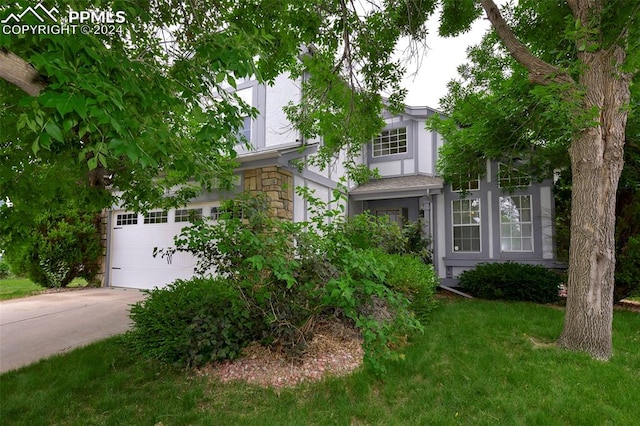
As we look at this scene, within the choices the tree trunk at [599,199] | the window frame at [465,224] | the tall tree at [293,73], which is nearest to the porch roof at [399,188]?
the window frame at [465,224]

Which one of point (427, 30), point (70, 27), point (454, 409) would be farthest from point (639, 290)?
point (70, 27)

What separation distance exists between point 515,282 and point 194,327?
6.63 meters

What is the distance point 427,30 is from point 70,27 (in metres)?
4.86

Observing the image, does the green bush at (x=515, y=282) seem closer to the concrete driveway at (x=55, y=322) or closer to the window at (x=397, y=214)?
the window at (x=397, y=214)

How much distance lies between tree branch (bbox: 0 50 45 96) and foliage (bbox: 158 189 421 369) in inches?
67.3

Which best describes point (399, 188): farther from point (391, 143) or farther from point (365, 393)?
point (365, 393)

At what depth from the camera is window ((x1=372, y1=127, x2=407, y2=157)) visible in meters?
10.6

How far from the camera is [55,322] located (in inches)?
211

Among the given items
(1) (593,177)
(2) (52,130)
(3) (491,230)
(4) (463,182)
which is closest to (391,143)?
(4) (463,182)

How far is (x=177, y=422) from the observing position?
103 inches

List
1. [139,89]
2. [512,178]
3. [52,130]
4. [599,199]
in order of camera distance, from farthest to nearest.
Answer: [512,178] → [599,199] → [139,89] → [52,130]

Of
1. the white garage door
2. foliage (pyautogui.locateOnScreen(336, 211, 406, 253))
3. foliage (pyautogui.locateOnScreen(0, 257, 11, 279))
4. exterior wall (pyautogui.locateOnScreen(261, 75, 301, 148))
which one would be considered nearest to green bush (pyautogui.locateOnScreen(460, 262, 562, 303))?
foliage (pyautogui.locateOnScreen(336, 211, 406, 253))

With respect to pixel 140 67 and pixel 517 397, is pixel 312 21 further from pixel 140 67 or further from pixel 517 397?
pixel 517 397

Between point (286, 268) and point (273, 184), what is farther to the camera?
point (273, 184)
